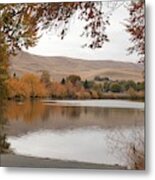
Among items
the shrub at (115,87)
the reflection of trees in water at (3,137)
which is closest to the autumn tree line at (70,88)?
the shrub at (115,87)

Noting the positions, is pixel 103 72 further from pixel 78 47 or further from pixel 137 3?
pixel 137 3

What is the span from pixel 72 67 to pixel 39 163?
44cm

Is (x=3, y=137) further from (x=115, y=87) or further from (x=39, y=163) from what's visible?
(x=115, y=87)

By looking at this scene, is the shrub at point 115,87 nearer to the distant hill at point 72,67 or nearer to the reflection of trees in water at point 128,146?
the distant hill at point 72,67

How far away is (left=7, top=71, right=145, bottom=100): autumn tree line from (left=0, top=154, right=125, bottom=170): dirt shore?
0.27 m

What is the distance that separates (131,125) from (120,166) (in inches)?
7.1

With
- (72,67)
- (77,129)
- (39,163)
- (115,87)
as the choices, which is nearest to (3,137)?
(39,163)

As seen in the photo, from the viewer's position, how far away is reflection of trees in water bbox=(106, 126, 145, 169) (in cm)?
216

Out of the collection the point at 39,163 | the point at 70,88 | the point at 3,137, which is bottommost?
the point at 39,163

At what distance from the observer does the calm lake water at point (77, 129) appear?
7.18 ft

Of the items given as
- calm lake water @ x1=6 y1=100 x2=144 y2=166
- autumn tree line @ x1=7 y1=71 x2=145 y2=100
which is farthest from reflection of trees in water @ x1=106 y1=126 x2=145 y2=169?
autumn tree line @ x1=7 y1=71 x2=145 y2=100

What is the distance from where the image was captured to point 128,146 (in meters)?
2.18

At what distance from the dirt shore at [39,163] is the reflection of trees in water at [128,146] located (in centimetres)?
5

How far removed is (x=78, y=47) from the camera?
225cm
